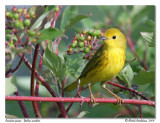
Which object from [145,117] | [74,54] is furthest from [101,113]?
[74,54]

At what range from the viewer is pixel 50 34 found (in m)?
1.23

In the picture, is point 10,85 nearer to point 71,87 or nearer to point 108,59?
point 71,87

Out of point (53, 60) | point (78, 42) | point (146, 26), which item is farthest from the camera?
point (146, 26)

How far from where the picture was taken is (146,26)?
7.07 ft

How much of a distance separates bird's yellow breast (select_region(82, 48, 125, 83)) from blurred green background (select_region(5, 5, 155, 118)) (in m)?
0.09

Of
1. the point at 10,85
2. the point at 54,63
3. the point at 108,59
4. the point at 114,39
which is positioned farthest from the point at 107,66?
the point at 10,85

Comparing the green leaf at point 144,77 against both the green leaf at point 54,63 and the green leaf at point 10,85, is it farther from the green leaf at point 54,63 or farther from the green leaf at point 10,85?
the green leaf at point 10,85

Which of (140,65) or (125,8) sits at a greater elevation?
(125,8)

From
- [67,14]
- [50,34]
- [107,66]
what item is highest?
[67,14]

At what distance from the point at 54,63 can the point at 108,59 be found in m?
0.83

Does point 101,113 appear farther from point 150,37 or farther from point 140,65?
→ point 150,37

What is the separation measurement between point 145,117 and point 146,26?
77 centimetres

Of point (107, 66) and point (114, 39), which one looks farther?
point (114, 39)
